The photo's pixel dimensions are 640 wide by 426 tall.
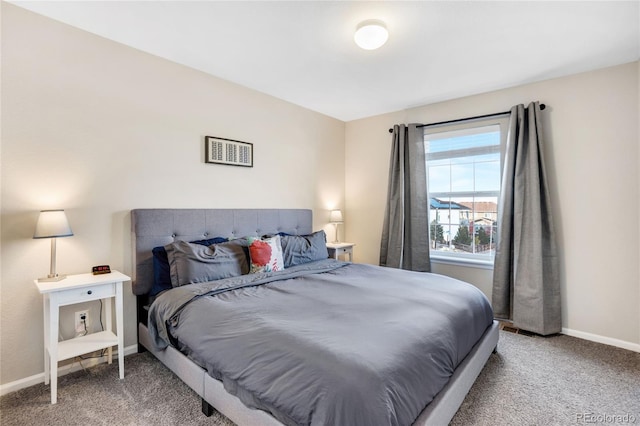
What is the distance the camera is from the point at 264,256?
272cm

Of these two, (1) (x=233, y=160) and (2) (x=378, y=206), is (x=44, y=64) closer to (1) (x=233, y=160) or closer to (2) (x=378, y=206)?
(1) (x=233, y=160)

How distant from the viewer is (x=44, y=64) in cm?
214

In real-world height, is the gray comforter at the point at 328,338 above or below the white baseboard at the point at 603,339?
above

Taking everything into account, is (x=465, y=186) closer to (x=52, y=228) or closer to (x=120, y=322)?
(x=120, y=322)

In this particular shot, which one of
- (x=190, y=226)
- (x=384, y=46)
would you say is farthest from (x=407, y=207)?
(x=190, y=226)

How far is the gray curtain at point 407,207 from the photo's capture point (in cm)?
380

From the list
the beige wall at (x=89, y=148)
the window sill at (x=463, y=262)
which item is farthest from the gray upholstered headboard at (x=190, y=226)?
the window sill at (x=463, y=262)

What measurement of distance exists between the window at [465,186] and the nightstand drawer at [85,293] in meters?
3.37

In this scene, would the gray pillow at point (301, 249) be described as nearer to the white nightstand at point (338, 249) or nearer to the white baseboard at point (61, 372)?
the white nightstand at point (338, 249)

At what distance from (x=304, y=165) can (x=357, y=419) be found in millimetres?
3294

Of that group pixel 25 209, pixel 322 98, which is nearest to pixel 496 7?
pixel 322 98

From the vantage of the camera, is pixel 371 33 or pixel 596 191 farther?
pixel 596 191

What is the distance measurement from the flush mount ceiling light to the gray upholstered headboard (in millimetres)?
1936

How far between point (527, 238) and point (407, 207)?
133 centimetres
